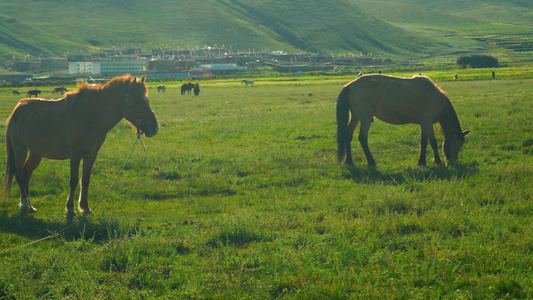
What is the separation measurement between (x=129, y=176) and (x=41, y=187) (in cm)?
216

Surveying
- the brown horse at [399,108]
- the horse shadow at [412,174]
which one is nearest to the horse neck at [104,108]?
the horse shadow at [412,174]

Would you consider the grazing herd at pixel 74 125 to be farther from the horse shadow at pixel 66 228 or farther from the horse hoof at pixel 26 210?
the horse shadow at pixel 66 228

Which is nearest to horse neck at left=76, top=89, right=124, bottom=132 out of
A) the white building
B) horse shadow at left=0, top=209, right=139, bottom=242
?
horse shadow at left=0, top=209, right=139, bottom=242

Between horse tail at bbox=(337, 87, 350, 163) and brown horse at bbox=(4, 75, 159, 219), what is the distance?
5640mm

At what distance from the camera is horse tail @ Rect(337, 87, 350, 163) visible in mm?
12742

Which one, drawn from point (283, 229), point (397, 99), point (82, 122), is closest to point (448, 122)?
point (397, 99)

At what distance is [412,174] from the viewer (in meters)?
11.0

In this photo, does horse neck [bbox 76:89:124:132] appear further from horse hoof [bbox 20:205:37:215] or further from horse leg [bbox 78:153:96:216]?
horse hoof [bbox 20:205:37:215]

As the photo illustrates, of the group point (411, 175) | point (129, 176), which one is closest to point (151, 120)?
point (129, 176)

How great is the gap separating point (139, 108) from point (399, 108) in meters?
7.31

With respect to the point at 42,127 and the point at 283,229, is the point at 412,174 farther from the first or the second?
the point at 42,127

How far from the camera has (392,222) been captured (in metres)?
7.30

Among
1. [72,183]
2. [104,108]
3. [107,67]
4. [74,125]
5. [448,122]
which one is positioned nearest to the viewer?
[74,125]

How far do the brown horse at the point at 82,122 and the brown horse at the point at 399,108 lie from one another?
5.95 meters
